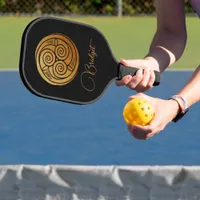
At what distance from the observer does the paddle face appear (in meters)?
1.95

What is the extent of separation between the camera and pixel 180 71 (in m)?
7.05

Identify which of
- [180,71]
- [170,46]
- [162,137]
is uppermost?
[170,46]

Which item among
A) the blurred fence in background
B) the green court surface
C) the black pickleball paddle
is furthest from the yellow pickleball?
the blurred fence in background

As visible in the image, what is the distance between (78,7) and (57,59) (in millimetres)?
9665

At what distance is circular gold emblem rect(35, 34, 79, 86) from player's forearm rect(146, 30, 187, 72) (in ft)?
0.78

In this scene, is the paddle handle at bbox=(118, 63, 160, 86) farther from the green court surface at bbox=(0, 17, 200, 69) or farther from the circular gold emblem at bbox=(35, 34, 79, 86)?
the green court surface at bbox=(0, 17, 200, 69)

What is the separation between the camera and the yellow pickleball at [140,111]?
1.81m

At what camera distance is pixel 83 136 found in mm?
5168

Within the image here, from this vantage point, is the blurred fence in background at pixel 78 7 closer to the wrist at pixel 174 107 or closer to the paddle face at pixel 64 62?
the paddle face at pixel 64 62

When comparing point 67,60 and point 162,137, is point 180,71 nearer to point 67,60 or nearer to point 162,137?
point 162,137

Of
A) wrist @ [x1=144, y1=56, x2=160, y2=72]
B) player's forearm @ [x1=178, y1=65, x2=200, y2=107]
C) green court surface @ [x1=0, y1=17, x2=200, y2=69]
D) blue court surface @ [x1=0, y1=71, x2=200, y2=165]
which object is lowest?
green court surface @ [x1=0, y1=17, x2=200, y2=69]

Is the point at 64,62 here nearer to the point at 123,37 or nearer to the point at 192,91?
the point at 192,91

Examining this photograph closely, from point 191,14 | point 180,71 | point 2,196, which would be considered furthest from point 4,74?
point 191,14

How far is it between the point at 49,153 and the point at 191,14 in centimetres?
645
